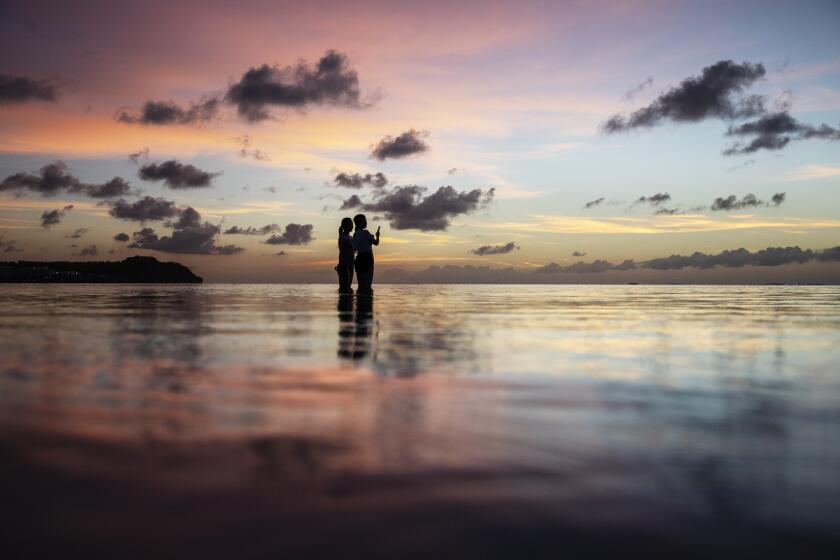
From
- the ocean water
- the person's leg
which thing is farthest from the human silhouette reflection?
the person's leg

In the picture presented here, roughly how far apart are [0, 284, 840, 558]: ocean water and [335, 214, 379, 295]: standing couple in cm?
1540

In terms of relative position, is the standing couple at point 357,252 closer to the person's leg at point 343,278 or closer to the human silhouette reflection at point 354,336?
the person's leg at point 343,278

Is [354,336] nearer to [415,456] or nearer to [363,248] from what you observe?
[415,456]

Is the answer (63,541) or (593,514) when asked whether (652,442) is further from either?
(63,541)

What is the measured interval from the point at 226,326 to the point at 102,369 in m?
4.75

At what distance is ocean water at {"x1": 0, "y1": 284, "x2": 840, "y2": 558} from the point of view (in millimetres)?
1953

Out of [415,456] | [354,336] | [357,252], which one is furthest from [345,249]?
[415,456]

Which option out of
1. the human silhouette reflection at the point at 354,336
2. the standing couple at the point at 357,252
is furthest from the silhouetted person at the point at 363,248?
the human silhouette reflection at the point at 354,336

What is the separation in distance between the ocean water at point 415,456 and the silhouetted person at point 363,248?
1531 cm

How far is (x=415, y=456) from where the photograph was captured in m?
2.81

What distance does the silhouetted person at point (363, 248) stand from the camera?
2146 centimetres

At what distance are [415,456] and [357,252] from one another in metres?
19.8

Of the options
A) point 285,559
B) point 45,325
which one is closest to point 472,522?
point 285,559

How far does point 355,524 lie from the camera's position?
79.7 inches
